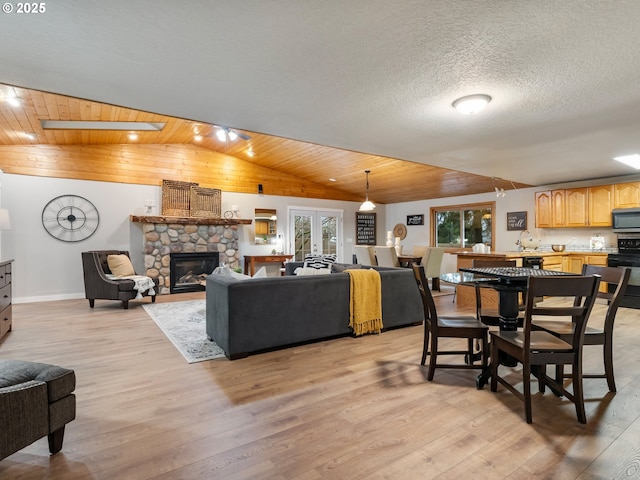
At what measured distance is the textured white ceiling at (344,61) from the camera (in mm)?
1601

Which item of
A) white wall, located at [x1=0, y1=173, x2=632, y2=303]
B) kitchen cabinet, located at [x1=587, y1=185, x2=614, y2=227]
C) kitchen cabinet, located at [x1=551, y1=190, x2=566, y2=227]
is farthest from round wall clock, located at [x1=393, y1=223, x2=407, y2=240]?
kitchen cabinet, located at [x1=587, y1=185, x2=614, y2=227]

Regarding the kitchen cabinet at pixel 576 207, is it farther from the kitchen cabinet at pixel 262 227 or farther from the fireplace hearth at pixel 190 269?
the fireplace hearth at pixel 190 269

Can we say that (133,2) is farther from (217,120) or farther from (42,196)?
(42,196)

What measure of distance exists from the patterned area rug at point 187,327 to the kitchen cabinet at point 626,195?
6745mm

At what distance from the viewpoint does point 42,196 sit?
19.4 feet

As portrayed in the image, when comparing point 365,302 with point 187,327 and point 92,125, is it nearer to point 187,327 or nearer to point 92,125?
point 187,327

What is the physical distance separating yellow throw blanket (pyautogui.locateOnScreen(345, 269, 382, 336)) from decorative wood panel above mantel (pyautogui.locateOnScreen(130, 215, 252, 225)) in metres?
4.38

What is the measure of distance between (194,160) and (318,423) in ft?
22.1

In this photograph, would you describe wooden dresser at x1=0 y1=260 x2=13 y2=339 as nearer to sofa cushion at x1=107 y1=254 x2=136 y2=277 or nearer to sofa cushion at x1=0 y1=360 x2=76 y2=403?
sofa cushion at x1=107 y1=254 x2=136 y2=277

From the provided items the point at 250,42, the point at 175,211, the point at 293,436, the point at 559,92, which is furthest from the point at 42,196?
the point at 559,92

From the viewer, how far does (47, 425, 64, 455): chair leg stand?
1.72 metres

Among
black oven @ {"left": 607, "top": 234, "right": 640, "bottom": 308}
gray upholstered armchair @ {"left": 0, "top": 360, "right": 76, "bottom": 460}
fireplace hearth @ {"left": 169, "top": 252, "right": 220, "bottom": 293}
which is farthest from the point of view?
fireplace hearth @ {"left": 169, "top": 252, "right": 220, "bottom": 293}

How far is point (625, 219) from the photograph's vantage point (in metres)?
5.43

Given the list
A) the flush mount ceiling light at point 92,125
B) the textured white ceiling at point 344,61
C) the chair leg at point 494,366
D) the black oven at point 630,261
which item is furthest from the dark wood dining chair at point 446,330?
the flush mount ceiling light at point 92,125
